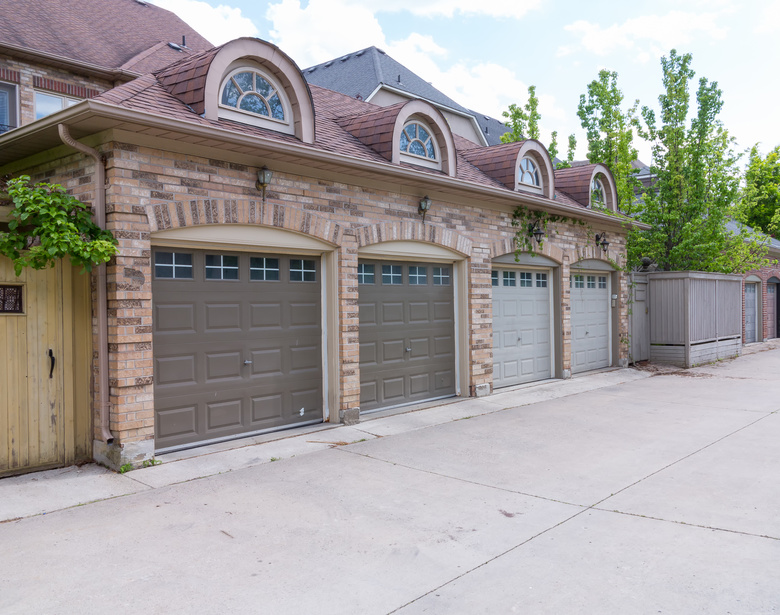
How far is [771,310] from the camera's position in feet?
78.4

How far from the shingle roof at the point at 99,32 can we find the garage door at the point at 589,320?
9.69 m

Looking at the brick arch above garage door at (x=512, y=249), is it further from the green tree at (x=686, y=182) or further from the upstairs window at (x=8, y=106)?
the upstairs window at (x=8, y=106)

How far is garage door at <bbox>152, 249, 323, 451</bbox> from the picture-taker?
6.79 meters

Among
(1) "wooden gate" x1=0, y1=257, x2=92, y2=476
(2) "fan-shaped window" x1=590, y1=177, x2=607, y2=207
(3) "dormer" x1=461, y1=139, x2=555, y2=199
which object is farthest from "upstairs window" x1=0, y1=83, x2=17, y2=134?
(2) "fan-shaped window" x1=590, y1=177, x2=607, y2=207

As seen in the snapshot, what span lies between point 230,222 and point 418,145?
3.82 meters

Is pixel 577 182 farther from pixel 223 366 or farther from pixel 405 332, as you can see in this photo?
pixel 223 366

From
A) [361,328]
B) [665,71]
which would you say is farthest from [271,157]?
[665,71]

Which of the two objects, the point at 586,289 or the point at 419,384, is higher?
the point at 586,289

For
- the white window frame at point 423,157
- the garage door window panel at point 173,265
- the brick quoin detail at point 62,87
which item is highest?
the brick quoin detail at point 62,87

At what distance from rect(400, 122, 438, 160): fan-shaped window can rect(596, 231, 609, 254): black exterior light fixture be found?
5.18m

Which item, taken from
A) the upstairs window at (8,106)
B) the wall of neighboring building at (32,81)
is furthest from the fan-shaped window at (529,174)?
the upstairs window at (8,106)

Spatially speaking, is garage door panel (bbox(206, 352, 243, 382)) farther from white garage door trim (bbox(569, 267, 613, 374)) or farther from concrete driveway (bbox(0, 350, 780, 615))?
white garage door trim (bbox(569, 267, 613, 374))

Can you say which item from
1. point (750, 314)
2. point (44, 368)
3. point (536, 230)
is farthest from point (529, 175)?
point (750, 314)

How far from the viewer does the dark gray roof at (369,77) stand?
20.7 meters
